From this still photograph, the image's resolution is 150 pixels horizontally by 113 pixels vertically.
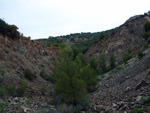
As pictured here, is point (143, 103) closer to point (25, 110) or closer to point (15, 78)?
point (25, 110)

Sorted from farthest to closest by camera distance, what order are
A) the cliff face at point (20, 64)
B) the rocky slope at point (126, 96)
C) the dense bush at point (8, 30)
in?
the dense bush at point (8, 30)
the cliff face at point (20, 64)
the rocky slope at point (126, 96)

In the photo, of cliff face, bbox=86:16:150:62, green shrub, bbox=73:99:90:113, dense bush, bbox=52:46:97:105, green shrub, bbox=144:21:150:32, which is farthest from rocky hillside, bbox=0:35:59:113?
green shrub, bbox=144:21:150:32

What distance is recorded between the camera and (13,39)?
2180 cm

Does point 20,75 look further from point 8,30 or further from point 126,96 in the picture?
point 126,96

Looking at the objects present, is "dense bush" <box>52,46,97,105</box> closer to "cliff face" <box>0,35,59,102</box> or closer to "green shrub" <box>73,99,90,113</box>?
"green shrub" <box>73,99,90,113</box>

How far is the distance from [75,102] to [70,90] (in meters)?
1.17

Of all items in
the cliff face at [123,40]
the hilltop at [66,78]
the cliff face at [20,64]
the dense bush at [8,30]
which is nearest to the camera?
the hilltop at [66,78]

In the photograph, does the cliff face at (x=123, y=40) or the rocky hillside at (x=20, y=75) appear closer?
the rocky hillside at (x=20, y=75)

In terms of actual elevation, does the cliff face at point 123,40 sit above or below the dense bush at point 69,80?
above

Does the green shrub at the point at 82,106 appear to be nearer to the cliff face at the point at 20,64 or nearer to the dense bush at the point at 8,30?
the cliff face at the point at 20,64

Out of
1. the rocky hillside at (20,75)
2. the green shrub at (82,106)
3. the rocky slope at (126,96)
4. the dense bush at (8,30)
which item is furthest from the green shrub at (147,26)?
the green shrub at (82,106)

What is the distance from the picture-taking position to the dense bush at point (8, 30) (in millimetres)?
19806

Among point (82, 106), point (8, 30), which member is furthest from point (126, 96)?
point (8, 30)

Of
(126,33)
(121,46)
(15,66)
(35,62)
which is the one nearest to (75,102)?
(15,66)
